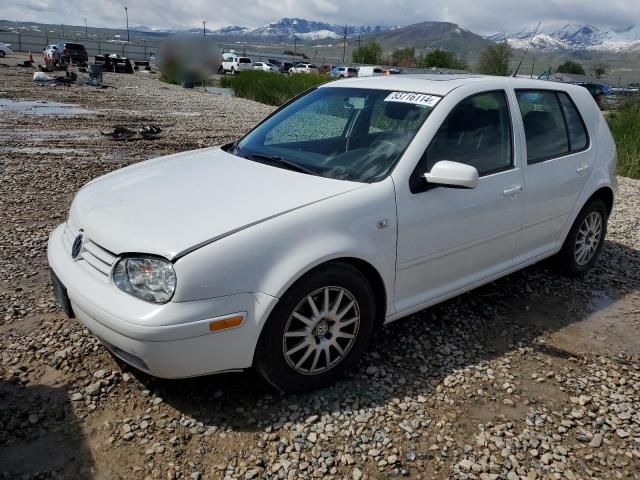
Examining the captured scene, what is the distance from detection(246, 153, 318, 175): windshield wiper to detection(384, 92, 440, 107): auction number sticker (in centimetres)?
82

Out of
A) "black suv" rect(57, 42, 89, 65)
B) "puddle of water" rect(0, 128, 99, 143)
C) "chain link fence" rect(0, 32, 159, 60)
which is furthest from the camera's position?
"chain link fence" rect(0, 32, 159, 60)

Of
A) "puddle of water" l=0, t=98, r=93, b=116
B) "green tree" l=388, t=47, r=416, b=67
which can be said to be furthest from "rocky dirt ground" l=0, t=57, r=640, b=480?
"green tree" l=388, t=47, r=416, b=67

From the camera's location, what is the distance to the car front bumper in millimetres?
2424

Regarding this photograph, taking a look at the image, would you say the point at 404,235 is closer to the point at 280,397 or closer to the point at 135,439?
the point at 280,397

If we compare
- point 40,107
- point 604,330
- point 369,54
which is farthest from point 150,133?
point 369,54

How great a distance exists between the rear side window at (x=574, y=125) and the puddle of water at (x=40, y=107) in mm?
13817

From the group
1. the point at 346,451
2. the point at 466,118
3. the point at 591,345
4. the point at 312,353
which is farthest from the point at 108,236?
the point at 591,345

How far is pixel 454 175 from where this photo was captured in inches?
117

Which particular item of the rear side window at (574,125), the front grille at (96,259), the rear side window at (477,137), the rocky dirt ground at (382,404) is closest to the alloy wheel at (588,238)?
the rocky dirt ground at (382,404)

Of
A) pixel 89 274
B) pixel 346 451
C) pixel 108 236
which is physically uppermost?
pixel 108 236

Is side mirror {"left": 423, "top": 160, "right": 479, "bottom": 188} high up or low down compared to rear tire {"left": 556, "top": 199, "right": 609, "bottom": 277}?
up

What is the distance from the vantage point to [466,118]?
3.52 meters

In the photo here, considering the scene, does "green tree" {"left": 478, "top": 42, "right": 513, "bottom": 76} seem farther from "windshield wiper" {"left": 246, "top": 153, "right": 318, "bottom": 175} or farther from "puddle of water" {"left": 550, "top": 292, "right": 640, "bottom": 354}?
"windshield wiper" {"left": 246, "top": 153, "right": 318, "bottom": 175}

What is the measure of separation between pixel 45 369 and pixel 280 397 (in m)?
1.41
